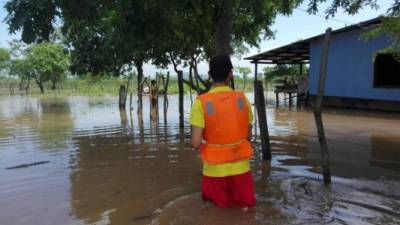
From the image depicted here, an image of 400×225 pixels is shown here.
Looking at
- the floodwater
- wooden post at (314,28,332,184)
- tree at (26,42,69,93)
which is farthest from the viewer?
tree at (26,42,69,93)

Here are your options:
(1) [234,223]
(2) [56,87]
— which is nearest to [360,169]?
(1) [234,223]

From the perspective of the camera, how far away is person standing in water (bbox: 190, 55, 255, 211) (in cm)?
408

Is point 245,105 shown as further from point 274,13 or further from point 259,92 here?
point 274,13

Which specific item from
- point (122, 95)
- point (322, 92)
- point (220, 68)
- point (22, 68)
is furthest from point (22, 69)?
point (220, 68)

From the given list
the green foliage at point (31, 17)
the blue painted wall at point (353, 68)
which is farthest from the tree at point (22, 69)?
the green foliage at point (31, 17)

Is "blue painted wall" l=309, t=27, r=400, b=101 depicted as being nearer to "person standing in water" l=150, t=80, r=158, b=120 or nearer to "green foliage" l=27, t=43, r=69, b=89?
"person standing in water" l=150, t=80, r=158, b=120

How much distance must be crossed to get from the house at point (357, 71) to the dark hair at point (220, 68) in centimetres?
1555

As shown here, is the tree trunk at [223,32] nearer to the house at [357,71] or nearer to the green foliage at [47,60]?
the house at [357,71]

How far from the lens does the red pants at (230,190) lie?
439cm

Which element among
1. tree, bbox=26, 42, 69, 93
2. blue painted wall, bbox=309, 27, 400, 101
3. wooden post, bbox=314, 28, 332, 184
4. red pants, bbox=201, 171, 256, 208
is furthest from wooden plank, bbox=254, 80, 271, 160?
tree, bbox=26, 42, 69, 93

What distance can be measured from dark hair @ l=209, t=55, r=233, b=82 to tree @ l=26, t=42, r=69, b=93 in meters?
50.8

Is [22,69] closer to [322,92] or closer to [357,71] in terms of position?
[357,71]

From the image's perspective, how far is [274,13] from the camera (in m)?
10.8

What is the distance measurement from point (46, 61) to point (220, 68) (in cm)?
5327
